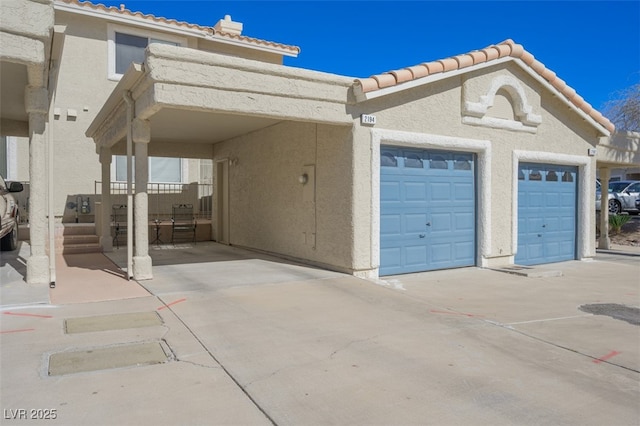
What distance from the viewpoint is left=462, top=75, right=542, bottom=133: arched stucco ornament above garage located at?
10.0 m

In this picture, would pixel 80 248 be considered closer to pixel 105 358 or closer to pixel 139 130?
pixel 139 130

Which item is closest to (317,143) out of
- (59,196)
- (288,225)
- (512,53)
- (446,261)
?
(288,225)

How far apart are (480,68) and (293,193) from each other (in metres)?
4.77

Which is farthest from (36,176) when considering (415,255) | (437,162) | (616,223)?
(616,223)

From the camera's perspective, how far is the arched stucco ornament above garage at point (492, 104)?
10.0m

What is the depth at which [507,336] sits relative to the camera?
5.47m

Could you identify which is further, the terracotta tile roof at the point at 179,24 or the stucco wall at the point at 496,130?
the terracotta tile roof at the point at 179,24

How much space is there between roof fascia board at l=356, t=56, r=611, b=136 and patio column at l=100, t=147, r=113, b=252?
22.8ft

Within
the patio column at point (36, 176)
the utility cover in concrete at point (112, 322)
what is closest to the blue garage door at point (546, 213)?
the utility cover in concrete at point (112, 322)

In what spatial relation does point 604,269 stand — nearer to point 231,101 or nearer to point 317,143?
point 317,143

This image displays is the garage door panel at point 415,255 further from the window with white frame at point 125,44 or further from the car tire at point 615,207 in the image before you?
the car tire at point 615,207

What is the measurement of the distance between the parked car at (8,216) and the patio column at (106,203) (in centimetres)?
186

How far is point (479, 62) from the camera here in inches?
389

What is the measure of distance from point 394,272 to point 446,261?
1452 millimetres
